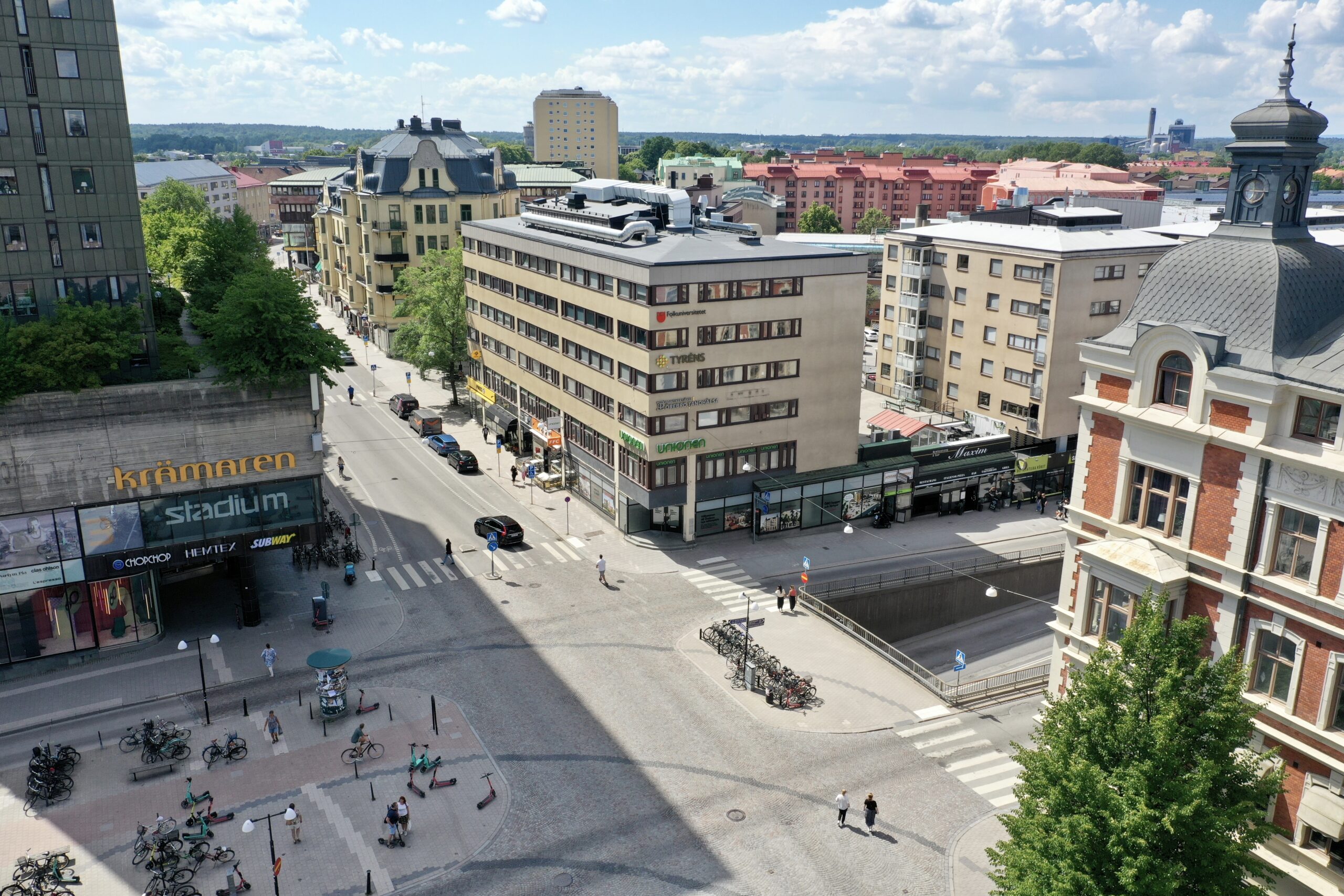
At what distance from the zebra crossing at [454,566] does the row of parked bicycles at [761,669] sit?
14079 mm

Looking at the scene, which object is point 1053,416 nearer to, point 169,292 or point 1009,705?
point 1009,705

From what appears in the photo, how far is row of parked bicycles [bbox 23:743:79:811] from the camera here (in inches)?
1400

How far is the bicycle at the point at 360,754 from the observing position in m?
38.0

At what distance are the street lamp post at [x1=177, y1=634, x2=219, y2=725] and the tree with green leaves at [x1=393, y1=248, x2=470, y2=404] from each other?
46672 mm

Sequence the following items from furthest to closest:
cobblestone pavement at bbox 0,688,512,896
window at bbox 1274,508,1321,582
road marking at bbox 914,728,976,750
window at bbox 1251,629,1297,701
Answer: road marking at bbox 914,728,976,750 → cobblestone pavement at bbox 0,688,512,896 → window at bbox 1251,629,1297,701 → window at bbox 1274,508,1321,582

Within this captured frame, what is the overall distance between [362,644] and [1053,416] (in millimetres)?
51613

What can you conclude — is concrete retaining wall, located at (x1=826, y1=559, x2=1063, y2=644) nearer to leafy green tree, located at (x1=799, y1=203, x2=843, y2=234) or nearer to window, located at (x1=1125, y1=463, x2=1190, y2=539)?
window, located at (x1=1125, y1=463, x2=1190, y2=539)

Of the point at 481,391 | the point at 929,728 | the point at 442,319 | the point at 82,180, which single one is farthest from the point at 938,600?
the point at 442,319

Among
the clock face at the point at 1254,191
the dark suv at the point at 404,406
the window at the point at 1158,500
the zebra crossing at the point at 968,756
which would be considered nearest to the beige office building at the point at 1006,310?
the zebra crossing at the point at 968,756

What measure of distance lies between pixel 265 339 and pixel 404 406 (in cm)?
4749

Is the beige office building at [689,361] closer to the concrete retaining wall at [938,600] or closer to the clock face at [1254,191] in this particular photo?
the concrete retaining wall at [938,600]

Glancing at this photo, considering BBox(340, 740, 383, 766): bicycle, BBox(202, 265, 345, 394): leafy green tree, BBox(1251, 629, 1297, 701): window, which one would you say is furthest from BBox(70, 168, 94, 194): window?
BBox(1251, 629, 1297, 701): window

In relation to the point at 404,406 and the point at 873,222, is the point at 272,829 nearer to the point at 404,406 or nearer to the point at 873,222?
the point at 404,406

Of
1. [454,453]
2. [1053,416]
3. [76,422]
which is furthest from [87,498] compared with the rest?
[1053,416]
